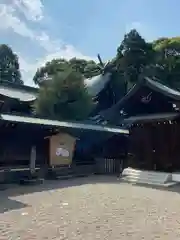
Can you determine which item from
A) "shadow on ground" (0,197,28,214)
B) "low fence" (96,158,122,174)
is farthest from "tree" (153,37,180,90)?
"shadow on ground" (0,197,28,214)

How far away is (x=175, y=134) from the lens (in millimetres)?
14930

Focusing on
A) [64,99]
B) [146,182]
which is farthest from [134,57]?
[146,182]

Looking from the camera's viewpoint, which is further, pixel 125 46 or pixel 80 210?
pixel 125 46

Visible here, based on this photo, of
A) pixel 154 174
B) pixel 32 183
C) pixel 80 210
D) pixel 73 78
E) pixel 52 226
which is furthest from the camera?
pixel 73 78

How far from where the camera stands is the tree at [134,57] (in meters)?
26.5

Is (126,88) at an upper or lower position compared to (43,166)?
upper

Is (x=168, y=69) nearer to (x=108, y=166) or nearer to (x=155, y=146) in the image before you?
(x=108, y=166)


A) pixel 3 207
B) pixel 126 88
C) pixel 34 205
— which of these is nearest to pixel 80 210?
pixel 34 205

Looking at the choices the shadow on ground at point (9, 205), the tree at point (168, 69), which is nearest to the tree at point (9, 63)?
the tree at point (168, 69)

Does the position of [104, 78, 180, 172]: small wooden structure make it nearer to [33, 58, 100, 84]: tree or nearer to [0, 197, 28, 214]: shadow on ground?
[0, 197, 28, 214]: shadow on ground

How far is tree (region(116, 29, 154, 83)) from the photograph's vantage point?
1044 inches

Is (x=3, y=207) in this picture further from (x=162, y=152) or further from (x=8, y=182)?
(x=162, y=152)

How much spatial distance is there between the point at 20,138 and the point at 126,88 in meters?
15.7

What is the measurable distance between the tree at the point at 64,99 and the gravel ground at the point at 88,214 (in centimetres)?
931
